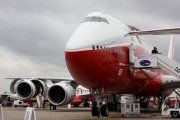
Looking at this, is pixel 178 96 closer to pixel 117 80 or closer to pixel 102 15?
pixel 117 80

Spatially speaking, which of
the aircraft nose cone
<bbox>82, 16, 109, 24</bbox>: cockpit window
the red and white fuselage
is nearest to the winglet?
the red and white fuselage

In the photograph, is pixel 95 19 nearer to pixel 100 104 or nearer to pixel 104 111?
pixel 100 104

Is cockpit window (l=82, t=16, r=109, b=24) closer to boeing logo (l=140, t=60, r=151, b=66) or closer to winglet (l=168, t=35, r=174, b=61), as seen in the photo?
boeing logo (l=140, t=60, r=151, b=66)

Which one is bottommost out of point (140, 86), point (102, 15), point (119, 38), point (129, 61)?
point (140, 86)

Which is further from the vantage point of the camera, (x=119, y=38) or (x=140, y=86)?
(x=140, y=86)

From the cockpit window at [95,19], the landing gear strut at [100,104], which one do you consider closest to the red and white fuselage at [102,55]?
the cockpit window at [95,19]

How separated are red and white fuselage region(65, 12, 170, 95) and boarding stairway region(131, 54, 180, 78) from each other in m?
0.48

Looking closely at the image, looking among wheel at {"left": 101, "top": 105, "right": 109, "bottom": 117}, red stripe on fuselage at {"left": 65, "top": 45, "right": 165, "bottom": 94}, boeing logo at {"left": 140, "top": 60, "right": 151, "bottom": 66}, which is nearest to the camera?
red stripe on fuselage at {"left": 65, "top": 45, "right": 165, "bottom": 94}

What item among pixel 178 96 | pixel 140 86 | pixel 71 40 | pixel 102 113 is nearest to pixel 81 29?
→ pixel 71 40

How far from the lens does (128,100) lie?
1712 centimetres

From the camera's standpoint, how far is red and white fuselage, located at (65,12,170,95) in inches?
457

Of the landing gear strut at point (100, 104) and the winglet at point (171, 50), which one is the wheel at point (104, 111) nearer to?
the landing gear strut at point (100, 104)

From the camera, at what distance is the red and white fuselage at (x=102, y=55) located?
11.6 meters

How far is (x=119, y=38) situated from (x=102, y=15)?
1326mm
